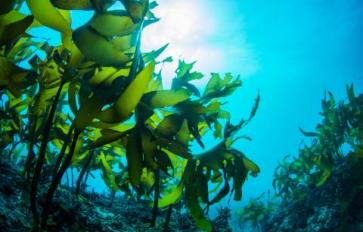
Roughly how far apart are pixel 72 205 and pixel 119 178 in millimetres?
1057

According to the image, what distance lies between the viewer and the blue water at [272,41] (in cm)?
2292

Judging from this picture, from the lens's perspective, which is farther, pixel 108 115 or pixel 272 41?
pixel 272 41

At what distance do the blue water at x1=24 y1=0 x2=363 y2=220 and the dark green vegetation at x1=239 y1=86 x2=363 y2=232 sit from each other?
33.3 feet

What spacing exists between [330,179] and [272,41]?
91.6 ft

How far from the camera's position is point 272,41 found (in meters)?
30.5

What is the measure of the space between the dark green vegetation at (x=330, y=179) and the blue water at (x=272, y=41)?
33.3 feet

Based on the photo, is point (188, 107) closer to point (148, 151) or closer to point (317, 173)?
point (148, 151)

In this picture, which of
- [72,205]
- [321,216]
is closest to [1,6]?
[72,205]

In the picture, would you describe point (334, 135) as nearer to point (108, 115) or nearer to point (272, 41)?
point (108, 115)

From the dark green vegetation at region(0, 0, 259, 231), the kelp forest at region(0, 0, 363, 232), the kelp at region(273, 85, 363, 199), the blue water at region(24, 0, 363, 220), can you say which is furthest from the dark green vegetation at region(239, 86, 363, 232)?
the blue water at region(24, 0, 363, 220)

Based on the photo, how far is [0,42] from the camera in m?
1.22

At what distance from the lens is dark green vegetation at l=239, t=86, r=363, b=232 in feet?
13.4

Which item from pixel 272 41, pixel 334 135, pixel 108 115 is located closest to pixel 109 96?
pixel 108 115

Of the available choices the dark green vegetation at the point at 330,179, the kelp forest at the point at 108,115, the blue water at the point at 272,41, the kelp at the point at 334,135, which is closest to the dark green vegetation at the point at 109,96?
the kelp forest at the point at 108,115
